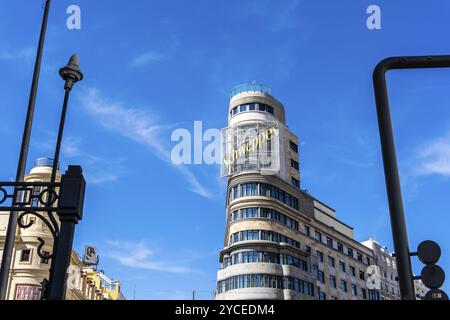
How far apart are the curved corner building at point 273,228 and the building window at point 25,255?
64.3 feet

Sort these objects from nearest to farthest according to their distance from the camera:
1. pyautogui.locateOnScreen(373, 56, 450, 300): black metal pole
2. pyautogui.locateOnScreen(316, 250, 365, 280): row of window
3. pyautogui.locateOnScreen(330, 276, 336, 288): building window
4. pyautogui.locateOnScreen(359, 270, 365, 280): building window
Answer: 1. pyautogui.locateOnScreen(373, 56, 450, 300): black metal pole
2. pyautogui.locateOnScreen(316, 250, 365, 280): row of window
3. pyautogui.locateOnScreen(330, 276, 336, 288): building window
4. pyautogui.locateOnScreen(359, 270, 365, 280): building window

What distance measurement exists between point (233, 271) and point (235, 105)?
68.5 ft

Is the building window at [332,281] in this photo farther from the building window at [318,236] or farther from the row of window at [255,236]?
the row of window at [255,236]

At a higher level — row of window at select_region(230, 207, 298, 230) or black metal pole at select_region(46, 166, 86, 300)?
row of window at select_region(230, 207, 298, 230)

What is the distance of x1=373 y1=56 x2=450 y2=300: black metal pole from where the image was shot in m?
6.18

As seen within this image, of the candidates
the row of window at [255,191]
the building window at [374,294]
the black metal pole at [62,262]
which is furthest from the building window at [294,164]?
the black metal pole at [62,262]

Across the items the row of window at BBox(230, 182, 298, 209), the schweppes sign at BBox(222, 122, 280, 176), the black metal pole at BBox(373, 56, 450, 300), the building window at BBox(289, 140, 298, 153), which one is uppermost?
the building window at BBox(289, 140, 298, 153)

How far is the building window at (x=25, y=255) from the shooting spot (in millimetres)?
44906

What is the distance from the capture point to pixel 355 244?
75688 mm

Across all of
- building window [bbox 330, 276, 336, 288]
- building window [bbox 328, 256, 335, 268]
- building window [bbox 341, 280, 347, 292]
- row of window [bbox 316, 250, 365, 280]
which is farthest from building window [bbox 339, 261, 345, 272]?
building window [bbox 330, 276, 336, 288]

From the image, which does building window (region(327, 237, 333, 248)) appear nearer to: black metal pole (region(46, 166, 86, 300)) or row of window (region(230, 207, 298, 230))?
row of window (region(230, 207, 298, 230))

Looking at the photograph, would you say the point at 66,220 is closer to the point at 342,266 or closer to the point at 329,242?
the point at 329,242
